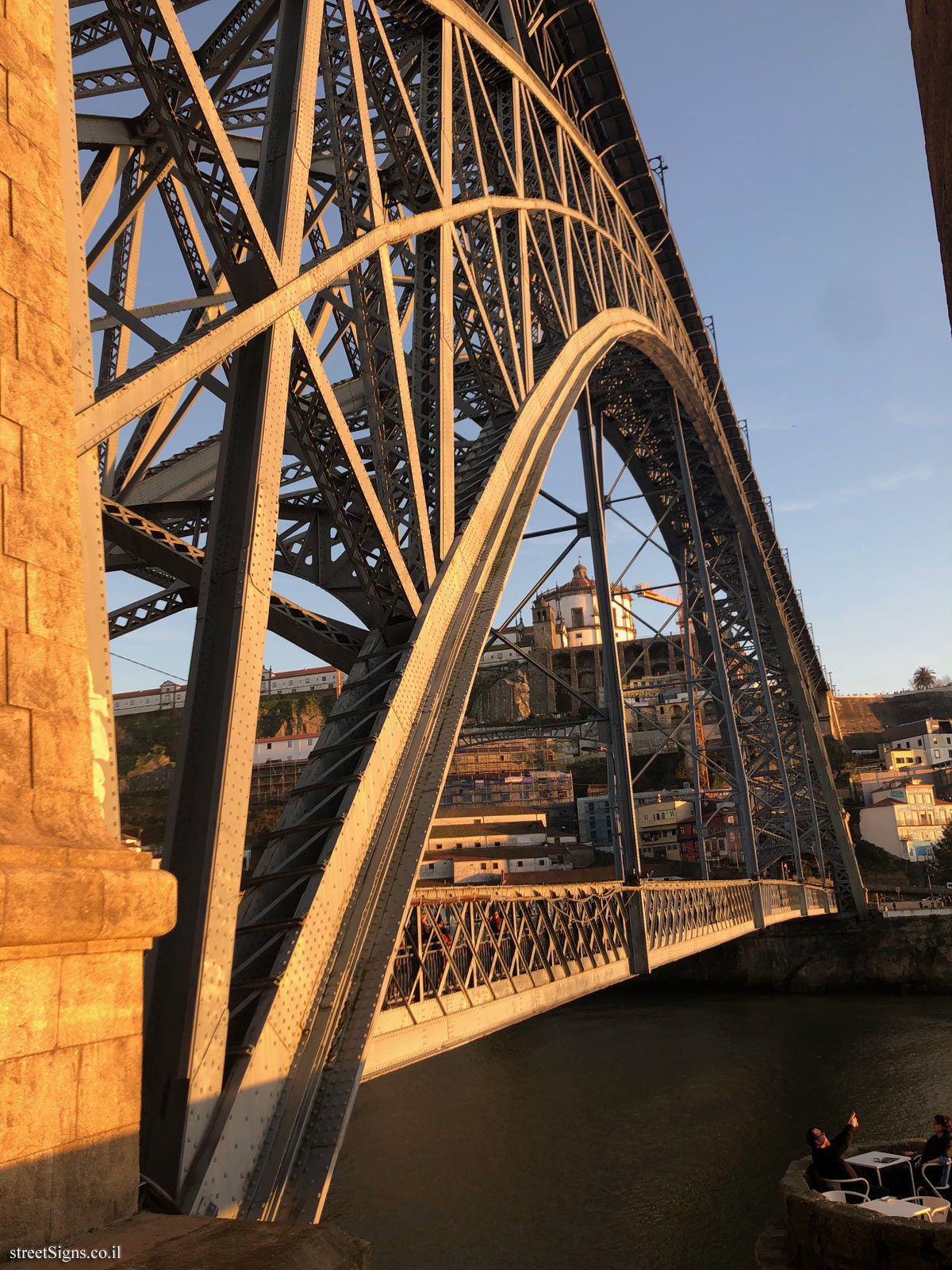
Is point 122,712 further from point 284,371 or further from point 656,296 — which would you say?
point 284,371

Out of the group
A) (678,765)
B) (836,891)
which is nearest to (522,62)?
(836,891)

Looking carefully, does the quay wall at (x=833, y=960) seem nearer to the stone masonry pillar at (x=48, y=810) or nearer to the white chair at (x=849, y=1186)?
the white chair at (x=849, y=1186)

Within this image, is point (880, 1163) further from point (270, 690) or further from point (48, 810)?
point (270, 690)

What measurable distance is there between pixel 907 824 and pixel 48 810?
6994 cm

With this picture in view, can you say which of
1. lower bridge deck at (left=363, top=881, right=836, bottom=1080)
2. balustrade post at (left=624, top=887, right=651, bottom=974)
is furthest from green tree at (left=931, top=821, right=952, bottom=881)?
balustrade post at (left=624, top=887, right=651, bottom=974)

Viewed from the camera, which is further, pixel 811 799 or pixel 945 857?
pixel 945 857

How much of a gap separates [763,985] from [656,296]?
103 feet

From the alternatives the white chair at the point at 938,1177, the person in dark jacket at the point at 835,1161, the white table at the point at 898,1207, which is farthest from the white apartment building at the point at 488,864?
the white table at the point at 898,1207

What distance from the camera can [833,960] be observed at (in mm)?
42594

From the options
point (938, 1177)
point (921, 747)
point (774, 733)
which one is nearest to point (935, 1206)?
point (938, 1177)

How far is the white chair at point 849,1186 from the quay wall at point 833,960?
32119 millimetres

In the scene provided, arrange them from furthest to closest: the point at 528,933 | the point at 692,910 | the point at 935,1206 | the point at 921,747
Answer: the point at 921,747, the point at 692,910, the point at 935,1206, the point at 528,933

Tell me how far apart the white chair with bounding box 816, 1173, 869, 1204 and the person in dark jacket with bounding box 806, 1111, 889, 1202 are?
0.01 m

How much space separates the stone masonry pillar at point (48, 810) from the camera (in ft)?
8.86
